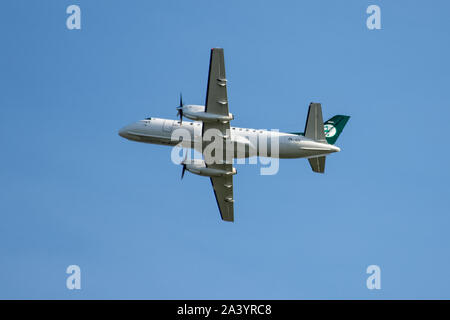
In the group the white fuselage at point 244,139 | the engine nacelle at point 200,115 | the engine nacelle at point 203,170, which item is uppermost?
the engine nacelle at point 200,115

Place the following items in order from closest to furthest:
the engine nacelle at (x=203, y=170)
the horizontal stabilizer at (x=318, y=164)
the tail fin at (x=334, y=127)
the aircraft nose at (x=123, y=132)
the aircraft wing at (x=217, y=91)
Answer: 1. the aircraft wing at (x=217, y=91)
2. the horizontal stabilizer at (x=318, y=164)
3. the tail fin at (x=334, y=127)
4. the engine nacelle at (x=203, y=170)
5. the aircraft nose at (x=123, y=132)

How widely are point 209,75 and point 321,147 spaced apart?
10.4 metres

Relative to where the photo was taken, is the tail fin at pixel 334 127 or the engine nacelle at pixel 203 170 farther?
the engine nacelle at pixel 203 170

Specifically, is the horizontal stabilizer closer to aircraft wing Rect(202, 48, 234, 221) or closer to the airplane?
the airplane

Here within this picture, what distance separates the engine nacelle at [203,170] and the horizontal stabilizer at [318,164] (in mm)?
6717

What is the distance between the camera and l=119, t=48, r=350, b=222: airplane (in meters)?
50.8

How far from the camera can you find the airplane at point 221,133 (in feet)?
167

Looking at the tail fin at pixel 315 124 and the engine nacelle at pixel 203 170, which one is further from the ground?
the tail fin at pixel 315 124

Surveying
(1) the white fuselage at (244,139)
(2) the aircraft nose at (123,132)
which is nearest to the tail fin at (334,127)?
(1) the white fuselage at (244,139)

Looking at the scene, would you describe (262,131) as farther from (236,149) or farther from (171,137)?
(171,137)

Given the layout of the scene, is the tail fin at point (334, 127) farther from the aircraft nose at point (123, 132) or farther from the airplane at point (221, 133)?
the aircraft nose at point (123, 132)

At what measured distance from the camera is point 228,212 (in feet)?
194
